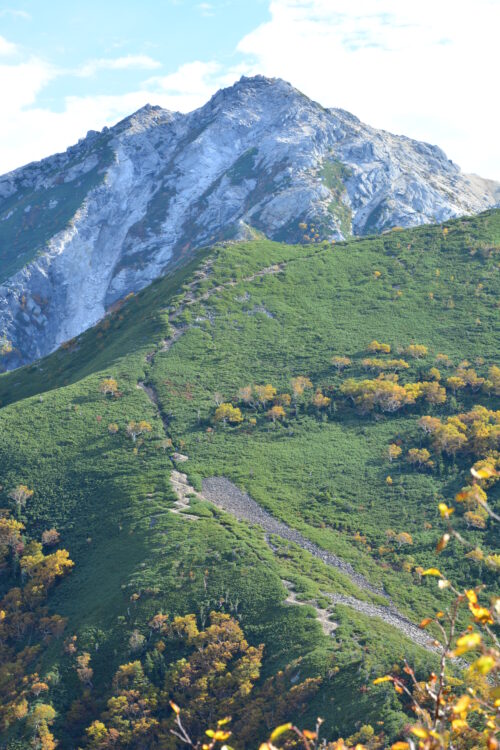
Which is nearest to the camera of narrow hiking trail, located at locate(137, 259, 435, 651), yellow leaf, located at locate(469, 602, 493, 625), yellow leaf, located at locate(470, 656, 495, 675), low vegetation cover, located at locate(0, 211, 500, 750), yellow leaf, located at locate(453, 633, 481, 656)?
yellow leaf, located at locate(453, 633, 481, 656)

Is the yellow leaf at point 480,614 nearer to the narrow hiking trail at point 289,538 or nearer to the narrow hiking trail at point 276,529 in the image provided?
the narrow hiking trail at point 276,529

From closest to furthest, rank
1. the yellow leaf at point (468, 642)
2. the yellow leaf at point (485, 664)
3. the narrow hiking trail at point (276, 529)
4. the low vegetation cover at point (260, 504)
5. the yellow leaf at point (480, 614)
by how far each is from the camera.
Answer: the yellow leaf at point (468, 642) < the yellow leaf at point (485, 664) < the yellow leaf at point (480, 614) < the low vegetation cover at point (260, 504) < the narrow hiking trail at point (276, 529)

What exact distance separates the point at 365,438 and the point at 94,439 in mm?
45787

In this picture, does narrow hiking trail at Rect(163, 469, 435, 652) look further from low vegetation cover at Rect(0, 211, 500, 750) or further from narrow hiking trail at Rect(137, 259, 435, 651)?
low vegetation cover at Rect(0, 211, 500, 750)

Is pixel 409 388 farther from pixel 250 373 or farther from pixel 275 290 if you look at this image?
pixel 275 290

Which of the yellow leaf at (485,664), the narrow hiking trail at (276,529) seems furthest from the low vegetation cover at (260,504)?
the narrow hiking trail at (276,529)

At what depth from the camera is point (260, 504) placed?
8362 cm

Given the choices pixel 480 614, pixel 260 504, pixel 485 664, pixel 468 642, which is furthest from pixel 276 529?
pixel 468 642

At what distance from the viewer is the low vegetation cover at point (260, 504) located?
51281 mm

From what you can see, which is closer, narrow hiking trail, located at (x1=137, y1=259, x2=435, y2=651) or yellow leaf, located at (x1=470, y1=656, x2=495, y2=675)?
yellow leaf, located at (x1=470, y1=656, x2=495, y2=675)

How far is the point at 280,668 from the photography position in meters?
52.8

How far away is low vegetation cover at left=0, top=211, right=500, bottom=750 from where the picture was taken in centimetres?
5128

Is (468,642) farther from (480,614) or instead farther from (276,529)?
(276,529)

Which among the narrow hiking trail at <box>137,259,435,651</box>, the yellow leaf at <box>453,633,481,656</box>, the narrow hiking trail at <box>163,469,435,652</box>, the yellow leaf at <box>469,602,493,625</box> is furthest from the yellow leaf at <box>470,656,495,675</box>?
the narrow hiking trail at <box>163,469,435,652</box>
